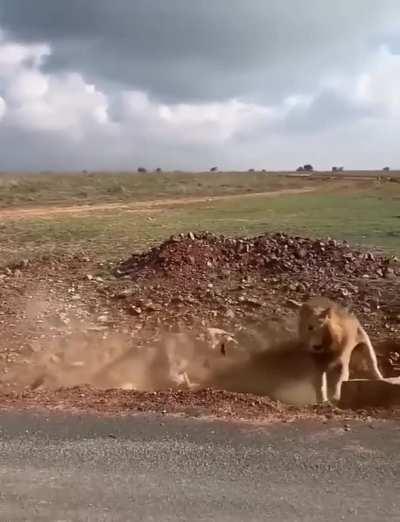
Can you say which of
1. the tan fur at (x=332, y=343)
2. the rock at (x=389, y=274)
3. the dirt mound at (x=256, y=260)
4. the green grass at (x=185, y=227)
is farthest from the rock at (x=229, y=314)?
the green grass at (x=185, y=227)

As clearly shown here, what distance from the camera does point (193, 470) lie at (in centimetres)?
496

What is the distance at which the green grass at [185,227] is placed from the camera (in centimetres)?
1817

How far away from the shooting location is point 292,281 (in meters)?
11.9

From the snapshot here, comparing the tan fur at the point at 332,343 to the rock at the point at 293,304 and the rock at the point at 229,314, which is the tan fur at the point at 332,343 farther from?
the rock at the point at 293,304

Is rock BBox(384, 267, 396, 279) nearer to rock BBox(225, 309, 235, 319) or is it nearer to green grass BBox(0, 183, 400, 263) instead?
rock BBox(225, 309, 235, 319)

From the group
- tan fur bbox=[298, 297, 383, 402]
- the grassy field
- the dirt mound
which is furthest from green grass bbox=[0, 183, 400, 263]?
tan fur bbox=[298, 297, 383, 402]

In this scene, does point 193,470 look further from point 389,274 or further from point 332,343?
Answer: point 389,274

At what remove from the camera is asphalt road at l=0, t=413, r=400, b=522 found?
4.32 meters

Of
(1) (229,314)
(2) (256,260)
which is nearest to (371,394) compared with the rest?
(1) (229,314)

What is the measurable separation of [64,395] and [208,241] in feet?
23.0

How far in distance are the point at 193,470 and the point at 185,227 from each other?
19548 millimetres

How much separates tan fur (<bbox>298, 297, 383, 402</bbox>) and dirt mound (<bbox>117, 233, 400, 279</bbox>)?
3.58m

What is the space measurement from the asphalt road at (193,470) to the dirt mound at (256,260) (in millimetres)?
6451

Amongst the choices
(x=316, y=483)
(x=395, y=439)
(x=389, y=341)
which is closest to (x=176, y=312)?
(x=389, y=341)
